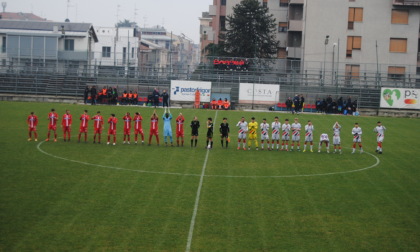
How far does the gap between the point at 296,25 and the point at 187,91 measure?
25608mm

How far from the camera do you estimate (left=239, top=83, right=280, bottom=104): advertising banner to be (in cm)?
5600

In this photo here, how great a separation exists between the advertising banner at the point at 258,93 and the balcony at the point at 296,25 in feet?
69.5

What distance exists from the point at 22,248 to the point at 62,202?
4440mm

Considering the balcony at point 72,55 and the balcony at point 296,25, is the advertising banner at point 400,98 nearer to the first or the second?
the balcony at point 296,25

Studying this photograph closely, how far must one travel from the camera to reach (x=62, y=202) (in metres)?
18.0

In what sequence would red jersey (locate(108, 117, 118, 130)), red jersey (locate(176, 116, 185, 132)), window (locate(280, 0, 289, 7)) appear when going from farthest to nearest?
window (locate(280, 0, 289, 7)) < red jersey (locate(176, 116, 185, 132)) < red jersey (locate(108, 117, 118, 130))

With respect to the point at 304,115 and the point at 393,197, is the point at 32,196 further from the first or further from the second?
the point at 304,115

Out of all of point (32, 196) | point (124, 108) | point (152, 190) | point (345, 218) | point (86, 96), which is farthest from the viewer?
point (86, 96)

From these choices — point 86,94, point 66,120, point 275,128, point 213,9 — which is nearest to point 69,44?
point 213,9

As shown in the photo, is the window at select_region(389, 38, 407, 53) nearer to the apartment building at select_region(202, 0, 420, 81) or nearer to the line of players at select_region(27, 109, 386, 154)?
the apartment building at select_region(202, 0, 420, 81)

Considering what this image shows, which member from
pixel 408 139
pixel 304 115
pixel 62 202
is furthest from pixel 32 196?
pixel 304 115

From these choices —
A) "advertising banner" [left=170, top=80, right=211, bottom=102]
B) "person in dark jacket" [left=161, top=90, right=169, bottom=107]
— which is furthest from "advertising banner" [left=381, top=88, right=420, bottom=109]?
"person in dark jacket" [left=161, top=90, right=169, bottom=107]

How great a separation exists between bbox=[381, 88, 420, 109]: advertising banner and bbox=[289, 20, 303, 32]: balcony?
2175 centimetres

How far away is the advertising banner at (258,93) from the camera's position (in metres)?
56.0
